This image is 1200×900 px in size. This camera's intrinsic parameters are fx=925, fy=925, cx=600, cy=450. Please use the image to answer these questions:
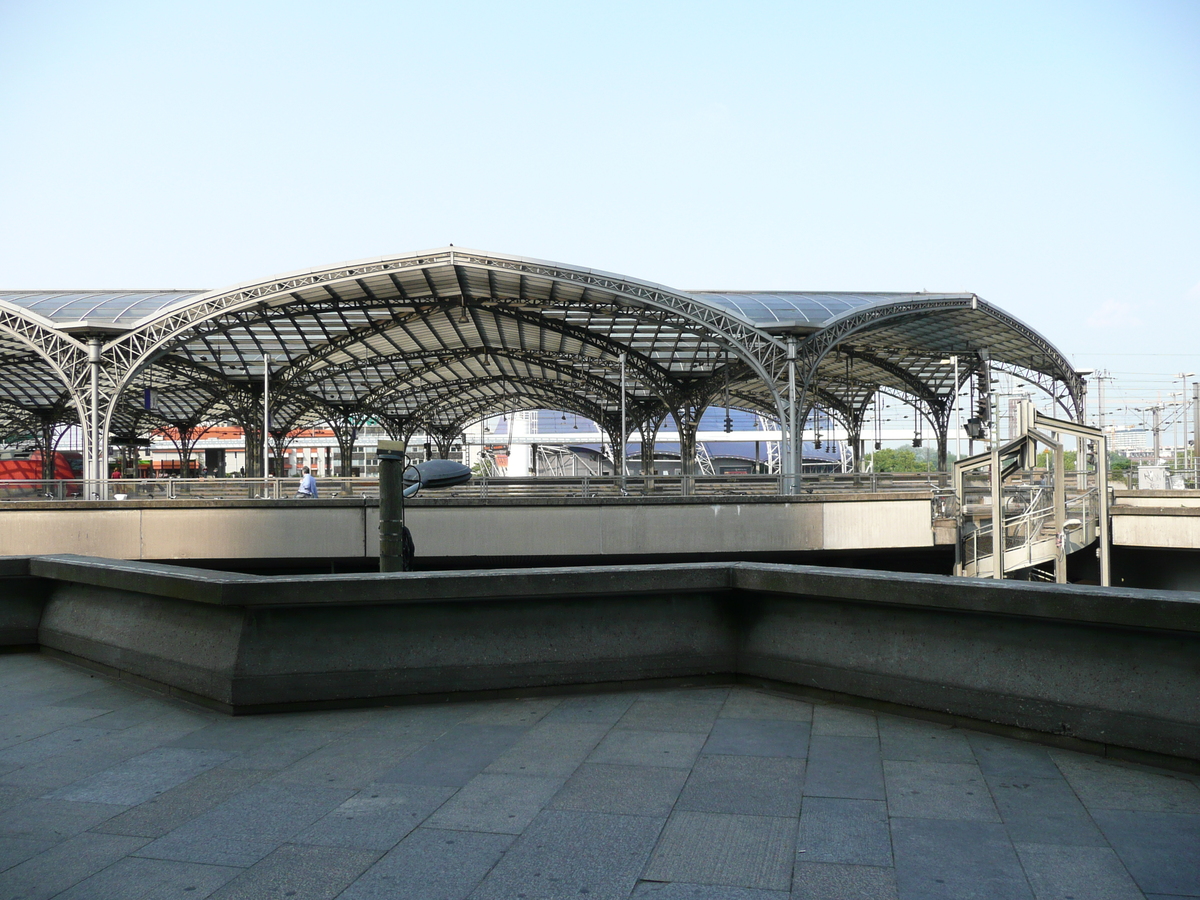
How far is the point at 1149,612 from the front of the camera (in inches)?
178

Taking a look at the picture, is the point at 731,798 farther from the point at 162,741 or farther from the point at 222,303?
the point at 222,303

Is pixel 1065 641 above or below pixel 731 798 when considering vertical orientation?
above

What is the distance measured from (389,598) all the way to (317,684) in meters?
0.70

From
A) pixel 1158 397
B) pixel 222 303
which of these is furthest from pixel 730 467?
pixel 222 303

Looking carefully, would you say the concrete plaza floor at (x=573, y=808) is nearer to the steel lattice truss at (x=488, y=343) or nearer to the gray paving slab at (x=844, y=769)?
the gray paving slab at (x=844, y=769)

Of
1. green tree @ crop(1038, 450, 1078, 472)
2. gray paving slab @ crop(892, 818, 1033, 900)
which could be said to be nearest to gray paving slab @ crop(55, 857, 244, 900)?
gray paving slab @ crop(892, 818, 1033, 900)

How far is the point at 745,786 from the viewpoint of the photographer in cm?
436

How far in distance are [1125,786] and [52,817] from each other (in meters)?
4.84

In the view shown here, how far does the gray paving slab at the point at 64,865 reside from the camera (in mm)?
3303

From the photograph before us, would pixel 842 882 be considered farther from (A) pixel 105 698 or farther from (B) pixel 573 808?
(A) pixel 105 698

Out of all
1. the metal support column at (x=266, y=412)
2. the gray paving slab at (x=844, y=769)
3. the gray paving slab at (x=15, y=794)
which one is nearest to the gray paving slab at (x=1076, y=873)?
the gray paving slab at (x=844, y=769)

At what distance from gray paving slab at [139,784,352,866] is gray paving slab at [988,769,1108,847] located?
9.65 ft

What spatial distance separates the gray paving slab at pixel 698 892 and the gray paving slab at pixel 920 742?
174cm

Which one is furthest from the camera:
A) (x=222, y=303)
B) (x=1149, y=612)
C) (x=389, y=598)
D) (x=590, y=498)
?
(x=222, y=303)
